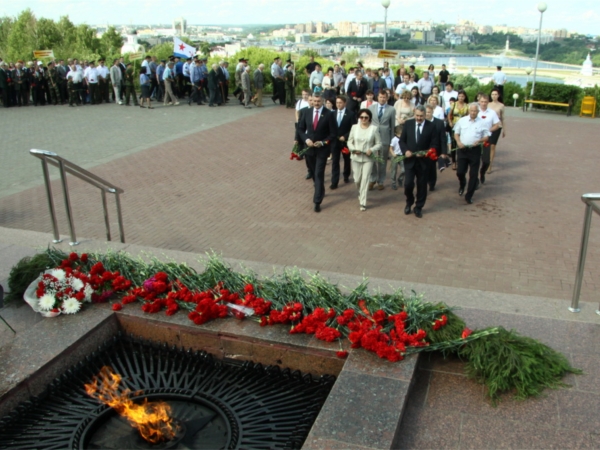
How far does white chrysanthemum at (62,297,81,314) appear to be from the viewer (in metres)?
4.96

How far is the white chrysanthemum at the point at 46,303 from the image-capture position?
4.94m

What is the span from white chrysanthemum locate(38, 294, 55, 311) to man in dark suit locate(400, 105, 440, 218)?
587 cm

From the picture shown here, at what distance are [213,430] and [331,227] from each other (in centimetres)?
504

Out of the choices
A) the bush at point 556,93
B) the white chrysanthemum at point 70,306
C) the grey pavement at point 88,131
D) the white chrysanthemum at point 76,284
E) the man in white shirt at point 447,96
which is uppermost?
the man in white shirt at point 447,96

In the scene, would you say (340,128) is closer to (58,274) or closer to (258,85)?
(58,274)

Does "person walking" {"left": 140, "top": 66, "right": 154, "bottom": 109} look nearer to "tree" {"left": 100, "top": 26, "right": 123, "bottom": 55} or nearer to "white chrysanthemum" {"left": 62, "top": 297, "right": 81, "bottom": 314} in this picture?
"white chrysanthemum" {"left": 62, "top": 297, "right": 81, "bottom": 314}

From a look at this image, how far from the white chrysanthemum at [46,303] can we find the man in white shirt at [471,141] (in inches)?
283

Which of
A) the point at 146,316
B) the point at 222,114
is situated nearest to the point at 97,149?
the point at 222,114

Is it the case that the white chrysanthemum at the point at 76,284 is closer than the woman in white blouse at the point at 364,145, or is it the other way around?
the white chrysanthemum at the point at 76,284

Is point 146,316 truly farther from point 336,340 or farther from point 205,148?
point 205,148

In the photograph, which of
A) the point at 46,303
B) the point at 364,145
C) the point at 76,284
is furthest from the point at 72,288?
the point at 364,145

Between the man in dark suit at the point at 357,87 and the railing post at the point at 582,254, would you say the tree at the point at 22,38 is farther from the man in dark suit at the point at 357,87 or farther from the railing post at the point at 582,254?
the railing post at the point at 582,254

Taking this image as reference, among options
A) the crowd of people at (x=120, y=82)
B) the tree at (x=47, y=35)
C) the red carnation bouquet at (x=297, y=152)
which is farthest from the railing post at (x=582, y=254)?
the tree at (x=47, y=35)

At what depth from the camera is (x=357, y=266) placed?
7258mm
